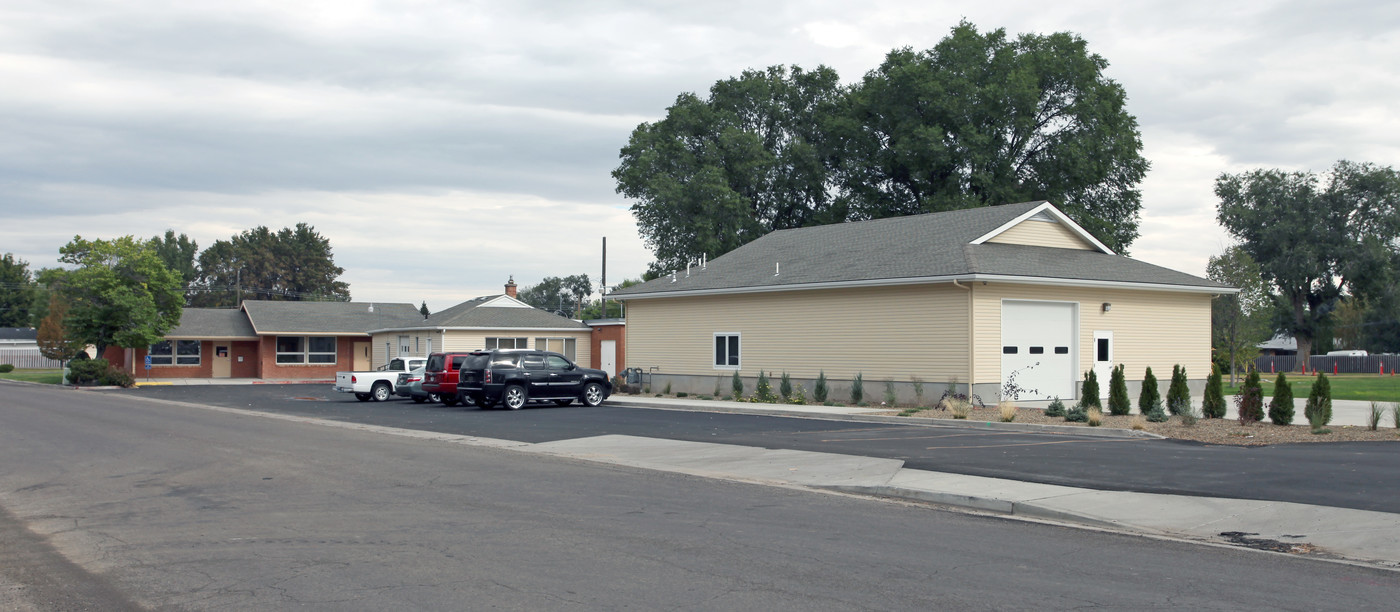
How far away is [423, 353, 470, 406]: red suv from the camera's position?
105 feet

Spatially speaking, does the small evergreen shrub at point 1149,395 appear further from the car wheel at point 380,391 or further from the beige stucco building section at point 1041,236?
the car wheel at point 380,391

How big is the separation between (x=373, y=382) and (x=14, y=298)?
10529 cm

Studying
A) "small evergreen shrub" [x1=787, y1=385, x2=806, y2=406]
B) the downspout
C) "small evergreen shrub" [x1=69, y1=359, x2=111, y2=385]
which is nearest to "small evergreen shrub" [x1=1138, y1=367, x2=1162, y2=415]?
the downspout

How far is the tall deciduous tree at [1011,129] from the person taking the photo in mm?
47344

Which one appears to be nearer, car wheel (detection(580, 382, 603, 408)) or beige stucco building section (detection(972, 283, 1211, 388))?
beige stucco building section (detection(972, 283, 1211, 388))

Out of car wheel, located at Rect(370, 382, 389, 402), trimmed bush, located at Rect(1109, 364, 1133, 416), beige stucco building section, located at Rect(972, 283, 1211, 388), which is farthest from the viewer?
car wheel, located at Rect(370, 382, 389, 402)

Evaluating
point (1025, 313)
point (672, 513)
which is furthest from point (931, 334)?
point (672, 513)

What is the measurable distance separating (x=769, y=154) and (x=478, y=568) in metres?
46.8

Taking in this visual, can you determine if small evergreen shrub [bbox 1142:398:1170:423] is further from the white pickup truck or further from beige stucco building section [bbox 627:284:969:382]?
the white pickup truck

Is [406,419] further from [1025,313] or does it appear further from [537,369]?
[1025,313]

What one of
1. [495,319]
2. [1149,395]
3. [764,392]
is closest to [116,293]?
[495,319]

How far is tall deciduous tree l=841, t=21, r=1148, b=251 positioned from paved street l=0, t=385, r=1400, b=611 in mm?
36773

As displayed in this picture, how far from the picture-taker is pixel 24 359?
83438mm

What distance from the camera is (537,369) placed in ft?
97.1
